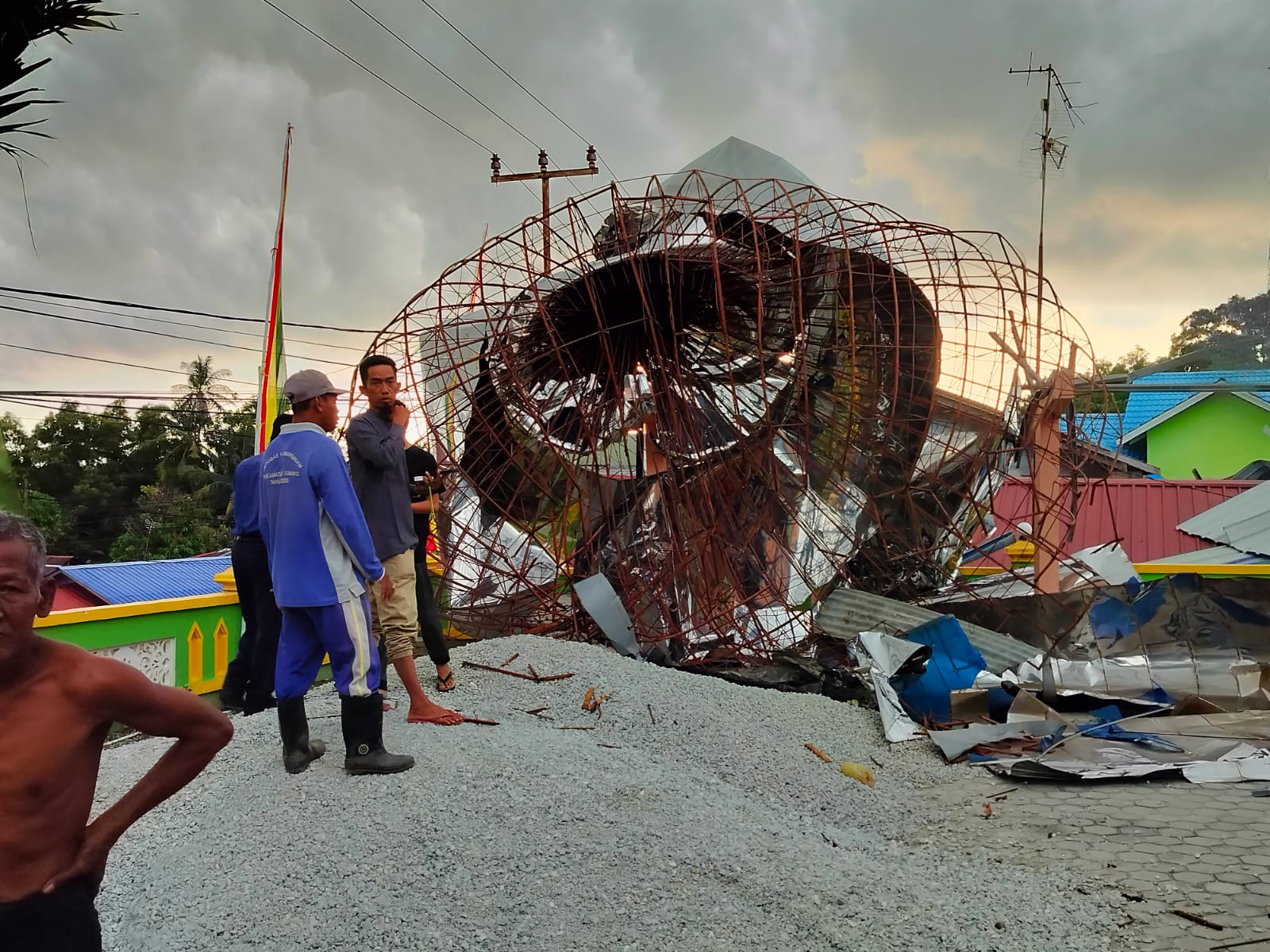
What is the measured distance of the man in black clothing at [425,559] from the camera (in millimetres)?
4668

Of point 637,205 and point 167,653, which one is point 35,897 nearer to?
point 167,653

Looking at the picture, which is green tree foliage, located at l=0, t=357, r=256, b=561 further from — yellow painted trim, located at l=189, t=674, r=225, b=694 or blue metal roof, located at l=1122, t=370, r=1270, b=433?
blue metal roof, located at l=1122, t=370, r=1270, b=433

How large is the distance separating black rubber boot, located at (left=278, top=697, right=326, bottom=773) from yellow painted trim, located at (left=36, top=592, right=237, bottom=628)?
88.5 inches

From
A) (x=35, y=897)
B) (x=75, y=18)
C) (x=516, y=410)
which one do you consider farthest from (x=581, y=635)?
(x=35, y=897)

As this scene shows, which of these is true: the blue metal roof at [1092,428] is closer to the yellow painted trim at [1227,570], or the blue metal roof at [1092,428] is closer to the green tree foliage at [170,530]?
the yellow painted trim at [1227,570]

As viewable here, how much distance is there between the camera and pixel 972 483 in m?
6.77

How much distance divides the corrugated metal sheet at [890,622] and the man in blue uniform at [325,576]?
Result: 3.80m

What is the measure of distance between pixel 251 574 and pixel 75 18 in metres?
2.99

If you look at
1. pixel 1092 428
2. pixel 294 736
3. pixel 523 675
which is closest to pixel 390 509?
pixel 294 736

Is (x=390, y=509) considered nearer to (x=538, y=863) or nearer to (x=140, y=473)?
(x=538, y=863)

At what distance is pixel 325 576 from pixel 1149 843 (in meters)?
3.25

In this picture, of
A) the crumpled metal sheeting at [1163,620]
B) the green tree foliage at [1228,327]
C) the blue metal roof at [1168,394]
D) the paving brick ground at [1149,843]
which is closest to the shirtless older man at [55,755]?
the paving brick ground at [1149,843]

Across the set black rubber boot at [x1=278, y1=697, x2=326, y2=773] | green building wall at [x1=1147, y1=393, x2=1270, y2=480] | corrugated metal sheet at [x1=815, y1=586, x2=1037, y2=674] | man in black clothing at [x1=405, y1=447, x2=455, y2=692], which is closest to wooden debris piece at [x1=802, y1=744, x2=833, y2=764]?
corrugated metal sheet at [x1=815, y1=586, x2=1037, y2=674]

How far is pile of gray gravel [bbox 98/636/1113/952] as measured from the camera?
94.9 inches
